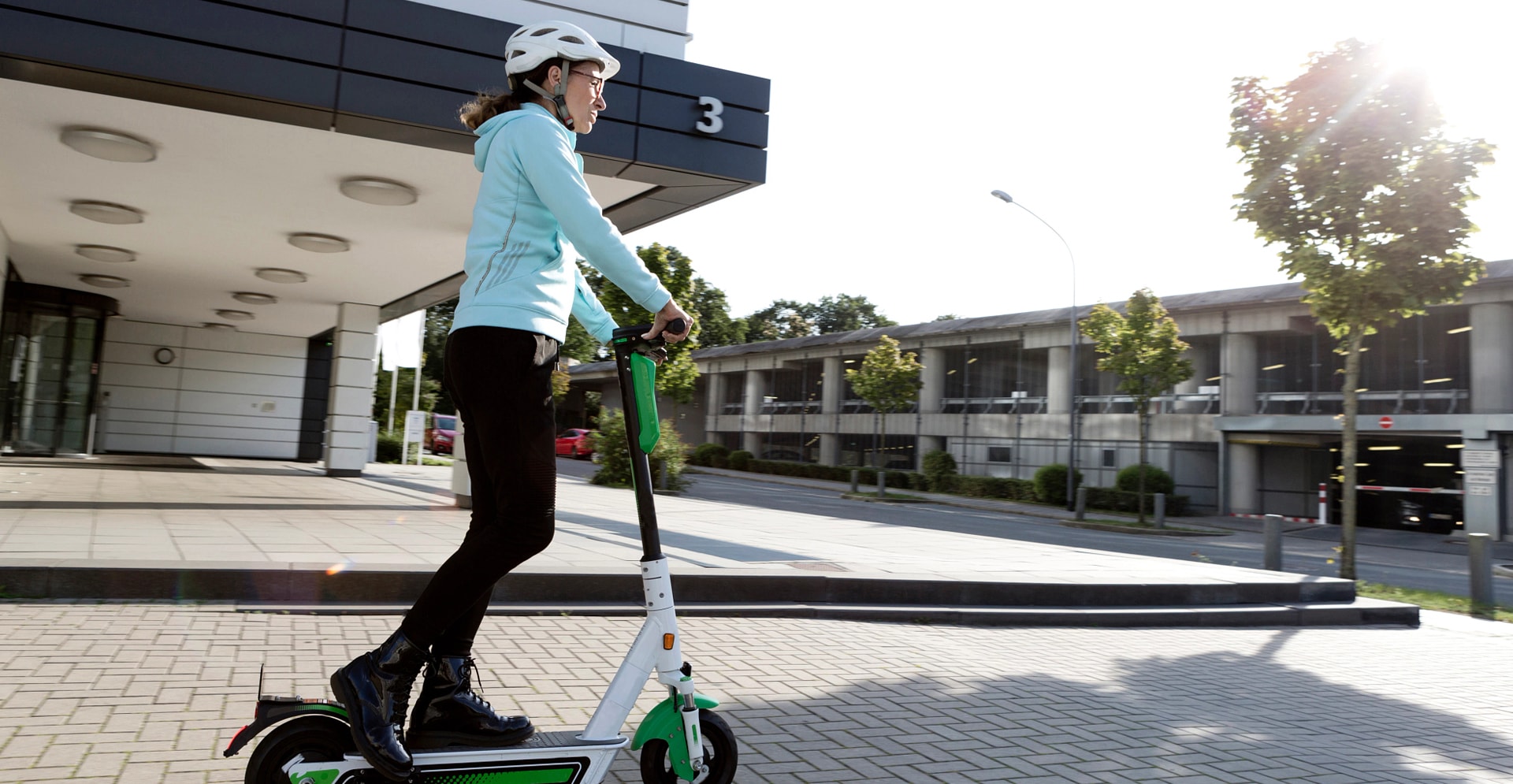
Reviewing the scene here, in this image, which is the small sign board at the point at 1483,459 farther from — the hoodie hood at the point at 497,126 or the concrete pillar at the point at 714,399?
the concrete pillar at the point at 714,399

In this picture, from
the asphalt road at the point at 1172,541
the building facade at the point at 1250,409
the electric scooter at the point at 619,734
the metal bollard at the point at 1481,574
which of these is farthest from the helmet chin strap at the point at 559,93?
the building facade at the point at 1250,409

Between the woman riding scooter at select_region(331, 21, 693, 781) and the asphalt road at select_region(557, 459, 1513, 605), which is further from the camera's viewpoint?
the asphalt road at select_region(557, 459, 1513, 605)

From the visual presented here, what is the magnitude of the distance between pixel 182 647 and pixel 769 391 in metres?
42.5

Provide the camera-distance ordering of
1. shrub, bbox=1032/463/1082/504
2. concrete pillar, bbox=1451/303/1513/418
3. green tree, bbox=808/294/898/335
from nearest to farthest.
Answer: concrete pillar, bbox=1451/303/1513/418 → shrub, bbox=1032/463/1082/504 → green tree, bbox=808/294/898/335

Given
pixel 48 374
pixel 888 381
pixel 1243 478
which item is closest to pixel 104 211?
pixel 48 374

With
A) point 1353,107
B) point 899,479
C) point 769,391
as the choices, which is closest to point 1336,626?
point 1353,107

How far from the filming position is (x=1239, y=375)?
27.7 meters

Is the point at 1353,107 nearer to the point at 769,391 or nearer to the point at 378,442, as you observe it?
the point at 378,442

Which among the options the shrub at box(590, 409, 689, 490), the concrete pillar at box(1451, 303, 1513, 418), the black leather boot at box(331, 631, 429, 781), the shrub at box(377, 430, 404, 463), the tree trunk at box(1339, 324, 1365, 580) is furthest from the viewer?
the shrub at box(377, 430, 404, 463)

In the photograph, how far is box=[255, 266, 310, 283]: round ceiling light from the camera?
15.4 m

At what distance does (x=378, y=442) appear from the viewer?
3020 centimetres

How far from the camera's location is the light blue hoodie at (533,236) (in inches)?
94.2

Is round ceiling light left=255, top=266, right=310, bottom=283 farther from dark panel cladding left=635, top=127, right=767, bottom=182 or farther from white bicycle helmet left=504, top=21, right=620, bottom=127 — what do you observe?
white bicycle helmet left=504, top=21, right=620, bottom=127

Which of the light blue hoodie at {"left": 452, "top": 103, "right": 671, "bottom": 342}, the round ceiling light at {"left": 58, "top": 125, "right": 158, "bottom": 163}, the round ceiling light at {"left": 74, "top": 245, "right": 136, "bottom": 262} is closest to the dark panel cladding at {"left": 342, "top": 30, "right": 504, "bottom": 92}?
the round ceiling light at {"left": 58, "top": 125, "right": 158, "bottom": 163}
